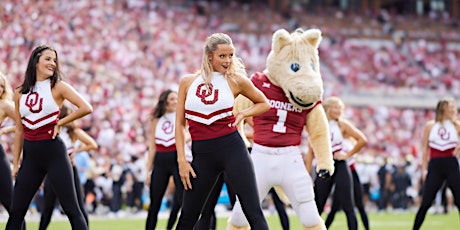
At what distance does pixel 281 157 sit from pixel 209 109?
47.8 inches

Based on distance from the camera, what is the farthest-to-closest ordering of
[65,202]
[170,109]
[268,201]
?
1. [268,201]
2. [170,109]
3. [65,202]

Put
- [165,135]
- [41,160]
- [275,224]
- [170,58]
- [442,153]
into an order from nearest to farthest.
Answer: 1. [41,160]
2. [165,135]
3. [442,153]
4. [275,224]
5. [170,58]

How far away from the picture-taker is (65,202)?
691cm

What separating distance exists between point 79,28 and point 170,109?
1371 centimetres

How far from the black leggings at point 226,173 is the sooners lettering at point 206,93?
0.29m

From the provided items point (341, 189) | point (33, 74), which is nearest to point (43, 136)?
point (33, 74)

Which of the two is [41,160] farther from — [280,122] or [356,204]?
[356,204]

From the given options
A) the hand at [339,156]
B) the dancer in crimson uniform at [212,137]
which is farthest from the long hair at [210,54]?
the hand at [339,156]

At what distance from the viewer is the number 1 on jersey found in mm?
7297

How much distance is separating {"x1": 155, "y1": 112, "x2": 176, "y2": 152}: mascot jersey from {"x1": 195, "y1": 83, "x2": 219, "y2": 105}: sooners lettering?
3649 millimetres

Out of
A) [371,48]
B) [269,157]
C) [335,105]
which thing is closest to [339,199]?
[335,105]

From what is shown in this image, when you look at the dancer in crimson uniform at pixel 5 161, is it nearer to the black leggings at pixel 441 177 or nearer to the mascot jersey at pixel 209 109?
the mascot jersey at pixel 209 109

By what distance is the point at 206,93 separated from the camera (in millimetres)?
6234

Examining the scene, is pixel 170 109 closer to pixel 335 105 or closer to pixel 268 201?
pixel 335 105
